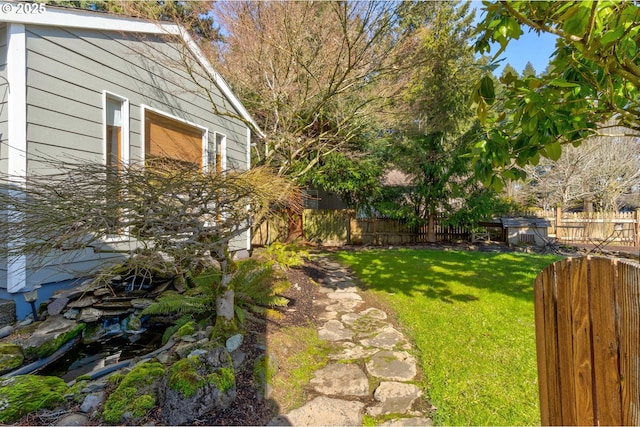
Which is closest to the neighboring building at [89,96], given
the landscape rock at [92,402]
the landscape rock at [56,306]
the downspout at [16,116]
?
the downspout at [16,116]

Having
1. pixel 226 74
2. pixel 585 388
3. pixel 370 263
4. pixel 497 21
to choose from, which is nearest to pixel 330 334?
pixel 585 388

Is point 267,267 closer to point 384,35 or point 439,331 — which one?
point 439,331

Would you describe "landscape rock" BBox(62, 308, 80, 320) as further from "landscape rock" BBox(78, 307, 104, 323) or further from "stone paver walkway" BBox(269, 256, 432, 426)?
"stone paver walkway" BBox(269, 256, 432, 426)

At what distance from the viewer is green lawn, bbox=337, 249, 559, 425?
2.60 metres

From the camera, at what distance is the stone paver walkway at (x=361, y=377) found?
8.21 feet

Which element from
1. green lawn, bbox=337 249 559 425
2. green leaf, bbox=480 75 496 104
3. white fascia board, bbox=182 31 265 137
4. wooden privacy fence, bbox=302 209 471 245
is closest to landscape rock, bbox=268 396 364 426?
green lawn, bbox=337 249 559 425

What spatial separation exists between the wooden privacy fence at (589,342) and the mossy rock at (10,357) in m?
4.29

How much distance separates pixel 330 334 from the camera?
13.2ft

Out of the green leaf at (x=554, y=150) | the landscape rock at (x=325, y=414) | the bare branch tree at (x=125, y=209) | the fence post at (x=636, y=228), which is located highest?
the green leaf at (x=554, y=150)

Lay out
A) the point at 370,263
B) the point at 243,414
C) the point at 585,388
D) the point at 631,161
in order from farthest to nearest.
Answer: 1. the point at 631,161
2. the point at 370,263
3. the point at 243,414
4. the point at 585,388

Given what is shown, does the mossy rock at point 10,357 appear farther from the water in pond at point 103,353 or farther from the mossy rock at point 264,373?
the mossy rock at point 264,373

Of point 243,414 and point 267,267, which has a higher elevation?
point 267,267

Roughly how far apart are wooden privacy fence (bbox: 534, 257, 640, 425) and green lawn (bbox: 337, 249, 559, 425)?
5.28ft

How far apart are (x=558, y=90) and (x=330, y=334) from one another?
10.9ft
